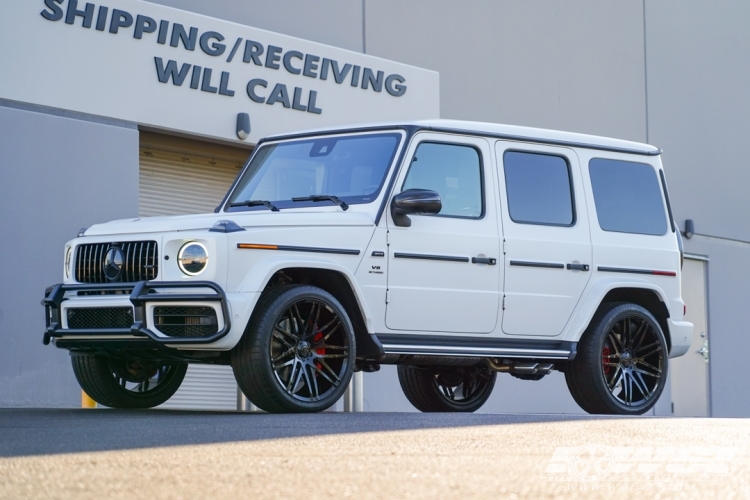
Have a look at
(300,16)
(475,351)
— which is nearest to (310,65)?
(300,16)

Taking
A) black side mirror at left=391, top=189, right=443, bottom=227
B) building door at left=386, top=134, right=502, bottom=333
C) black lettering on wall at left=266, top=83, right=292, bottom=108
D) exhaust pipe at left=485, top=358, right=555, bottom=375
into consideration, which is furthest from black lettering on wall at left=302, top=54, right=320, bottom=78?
black side mirror at left=391, top=189, right=443, bottom=227

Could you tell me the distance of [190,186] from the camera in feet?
45.0

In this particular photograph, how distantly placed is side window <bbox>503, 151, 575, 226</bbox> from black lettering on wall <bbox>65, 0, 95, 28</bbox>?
523 centimetres

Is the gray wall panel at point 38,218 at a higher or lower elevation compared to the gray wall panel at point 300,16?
lower

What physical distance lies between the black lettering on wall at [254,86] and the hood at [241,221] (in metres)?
6.08

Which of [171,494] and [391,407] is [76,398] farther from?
[171,494]

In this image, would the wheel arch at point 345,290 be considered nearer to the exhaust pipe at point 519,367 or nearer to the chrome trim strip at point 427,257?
the chrome trim strip at point 427,257

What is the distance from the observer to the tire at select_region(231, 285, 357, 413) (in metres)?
7.05

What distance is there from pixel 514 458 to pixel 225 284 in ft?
9.95

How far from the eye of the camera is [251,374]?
7035 mm

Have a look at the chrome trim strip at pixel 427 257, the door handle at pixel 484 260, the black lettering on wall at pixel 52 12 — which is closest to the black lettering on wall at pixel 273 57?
the black lettering on wall at pixel 52 12

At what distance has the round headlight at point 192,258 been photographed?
23.3 ft

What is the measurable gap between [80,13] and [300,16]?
3292mm

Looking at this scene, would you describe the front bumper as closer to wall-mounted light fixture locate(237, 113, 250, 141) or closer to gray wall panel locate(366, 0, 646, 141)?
wall-mounted light fixture locate(237, 113, 250, 141)
